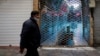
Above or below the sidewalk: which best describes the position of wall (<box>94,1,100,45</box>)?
above

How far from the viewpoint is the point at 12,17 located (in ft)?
47.0

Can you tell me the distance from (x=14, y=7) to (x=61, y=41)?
3028mm

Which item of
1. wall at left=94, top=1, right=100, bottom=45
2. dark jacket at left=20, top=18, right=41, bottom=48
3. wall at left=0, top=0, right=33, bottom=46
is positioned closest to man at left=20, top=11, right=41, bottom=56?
dark jacket at left=20, top=18, right=41, bottom=48

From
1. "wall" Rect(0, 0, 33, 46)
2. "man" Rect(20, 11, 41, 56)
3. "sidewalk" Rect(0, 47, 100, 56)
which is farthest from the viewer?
"wall" Rect(0, 0, 33, 46)

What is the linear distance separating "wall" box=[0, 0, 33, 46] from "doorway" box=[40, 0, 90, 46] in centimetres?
96

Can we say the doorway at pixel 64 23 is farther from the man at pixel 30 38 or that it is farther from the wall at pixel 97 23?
the man at pixel 30 38

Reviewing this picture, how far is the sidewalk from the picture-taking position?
12.1 m

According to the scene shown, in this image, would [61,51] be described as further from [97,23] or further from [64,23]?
[97,23]

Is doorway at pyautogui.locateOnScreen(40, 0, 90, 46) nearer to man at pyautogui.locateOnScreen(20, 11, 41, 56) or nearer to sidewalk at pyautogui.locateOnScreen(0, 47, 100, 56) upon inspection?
sidewalk at pyautogui.locateOnScreen(0, 47, 100, 56)

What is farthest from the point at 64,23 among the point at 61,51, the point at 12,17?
the point at 12,17

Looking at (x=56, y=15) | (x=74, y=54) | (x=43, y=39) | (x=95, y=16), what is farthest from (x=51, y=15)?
(x=74, y=54)

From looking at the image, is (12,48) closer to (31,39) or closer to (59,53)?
(59,53)

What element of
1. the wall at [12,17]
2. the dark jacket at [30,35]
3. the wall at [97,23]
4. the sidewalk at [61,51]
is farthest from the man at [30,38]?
the wall at [97,23]

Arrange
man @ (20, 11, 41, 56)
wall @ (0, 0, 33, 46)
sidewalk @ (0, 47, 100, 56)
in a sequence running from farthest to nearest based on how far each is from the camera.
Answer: wall @ (0, 0, 33, 46) < sidewalk @ (0, 47, 100, 56) < man @ (20, 11, 41, 56)
